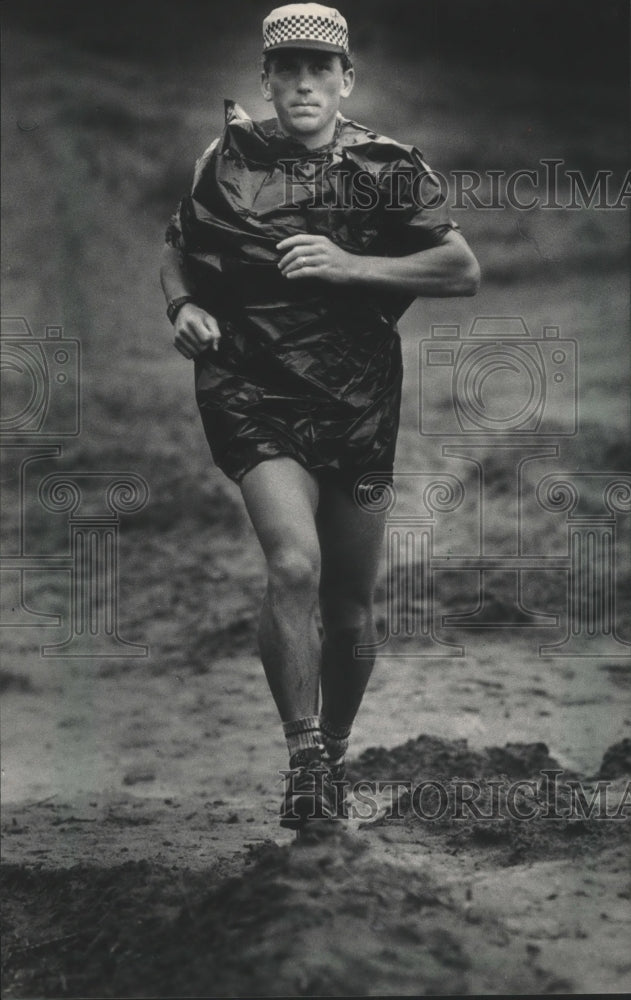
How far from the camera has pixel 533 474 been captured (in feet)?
30.5

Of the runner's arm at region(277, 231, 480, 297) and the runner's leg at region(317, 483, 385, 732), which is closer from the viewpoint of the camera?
the runner's arm at region(277, 231, 480, 297)

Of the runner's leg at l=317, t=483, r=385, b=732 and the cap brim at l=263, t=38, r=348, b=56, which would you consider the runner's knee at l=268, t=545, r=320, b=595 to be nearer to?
the runner's leg at l=317, t=483, r=385, b=732

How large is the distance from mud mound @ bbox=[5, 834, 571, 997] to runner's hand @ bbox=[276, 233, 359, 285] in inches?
55.7

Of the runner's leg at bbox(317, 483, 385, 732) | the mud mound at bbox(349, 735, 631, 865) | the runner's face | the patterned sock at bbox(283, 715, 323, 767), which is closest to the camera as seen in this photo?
the patterned sock at bbox(283, 715, 323, 767)

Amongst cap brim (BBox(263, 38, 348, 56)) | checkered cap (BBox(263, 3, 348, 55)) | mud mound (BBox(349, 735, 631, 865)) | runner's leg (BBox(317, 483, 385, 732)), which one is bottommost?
mud mound (BBox(349, 735, 631, 865))

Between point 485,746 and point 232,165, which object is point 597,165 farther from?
point 232,165

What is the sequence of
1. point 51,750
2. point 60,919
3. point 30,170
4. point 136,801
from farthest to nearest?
point 30,170 → point 51,750 → point 136,801 → point 60,919

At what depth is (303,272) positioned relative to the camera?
13.7 feet

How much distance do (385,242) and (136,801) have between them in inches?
104

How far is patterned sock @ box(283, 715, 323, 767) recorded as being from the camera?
3.97m

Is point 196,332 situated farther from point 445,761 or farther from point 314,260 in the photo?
point 445,761

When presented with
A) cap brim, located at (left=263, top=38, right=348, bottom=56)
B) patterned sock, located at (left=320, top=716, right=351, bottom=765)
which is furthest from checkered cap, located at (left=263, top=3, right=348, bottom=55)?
patterned sock, located at (left=320, top=716, right=351, bottom=765)

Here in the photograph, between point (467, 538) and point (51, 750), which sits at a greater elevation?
point (467, 538)

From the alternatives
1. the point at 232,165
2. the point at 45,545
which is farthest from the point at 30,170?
the point at 232,165
